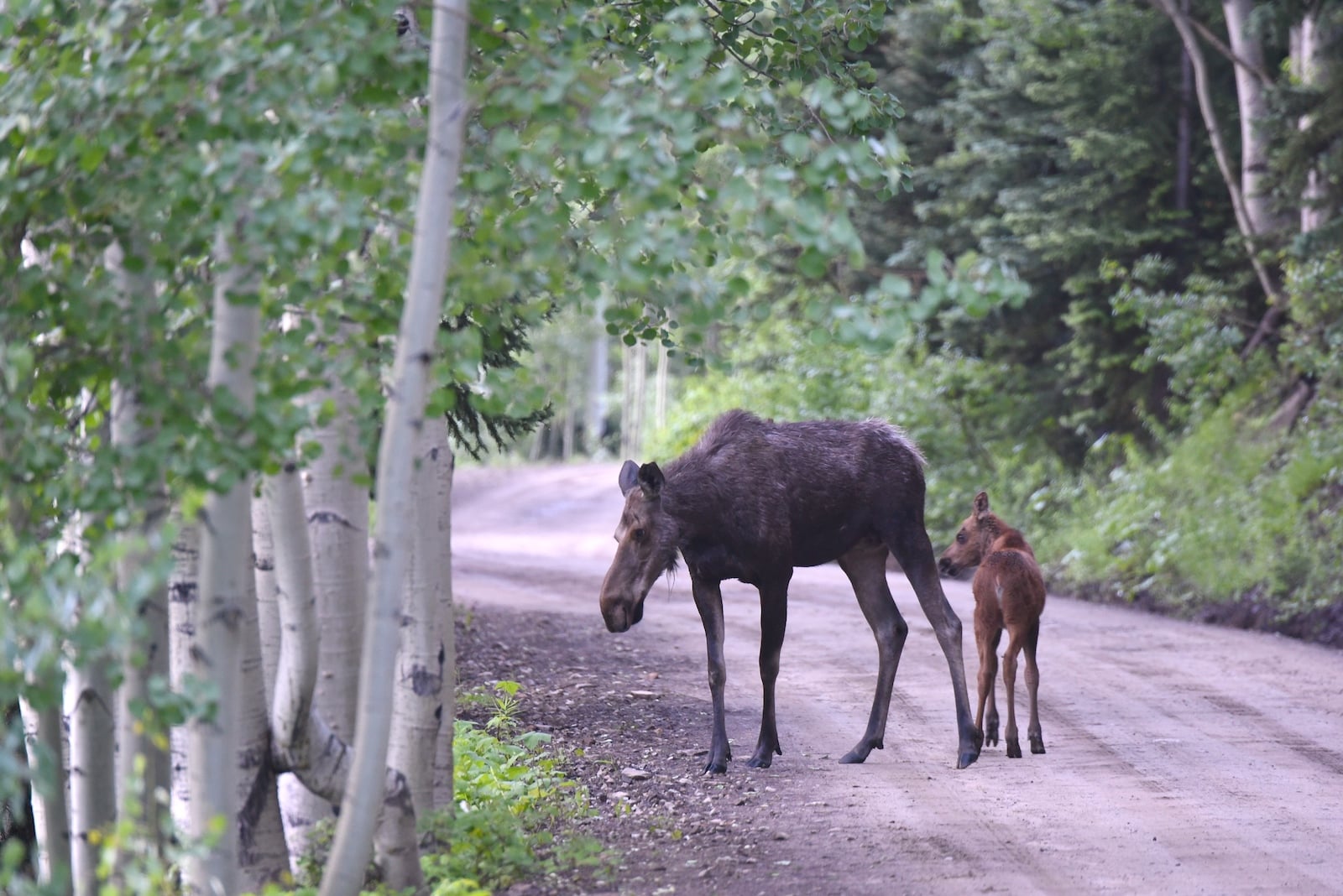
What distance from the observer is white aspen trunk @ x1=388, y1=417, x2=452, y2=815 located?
19.0 ft

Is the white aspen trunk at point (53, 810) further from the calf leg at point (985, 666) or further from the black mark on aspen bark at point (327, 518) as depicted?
the calf leg at point (985, 666)

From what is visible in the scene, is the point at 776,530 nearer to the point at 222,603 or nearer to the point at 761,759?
the point at 761,759

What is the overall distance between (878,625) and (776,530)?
1186 mm

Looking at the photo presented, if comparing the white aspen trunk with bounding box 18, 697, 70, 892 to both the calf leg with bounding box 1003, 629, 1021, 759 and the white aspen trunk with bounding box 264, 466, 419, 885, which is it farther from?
the calf leg with bounding box 1003, 629, 1021, 759

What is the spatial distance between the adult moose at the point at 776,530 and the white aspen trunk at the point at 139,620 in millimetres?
3335

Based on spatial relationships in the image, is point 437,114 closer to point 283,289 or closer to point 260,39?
point 260,39

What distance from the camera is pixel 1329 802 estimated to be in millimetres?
7590

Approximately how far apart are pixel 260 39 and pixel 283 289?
1.30m

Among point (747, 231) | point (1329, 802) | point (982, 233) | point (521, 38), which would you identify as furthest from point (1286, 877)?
point (982, 233)

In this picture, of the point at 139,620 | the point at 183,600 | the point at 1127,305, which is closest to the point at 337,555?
the point at 183,600

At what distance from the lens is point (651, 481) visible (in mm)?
8453

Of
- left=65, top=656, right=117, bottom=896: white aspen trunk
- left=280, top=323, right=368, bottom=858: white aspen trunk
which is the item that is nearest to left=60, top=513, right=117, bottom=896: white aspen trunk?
left=65, top=656, right=117, bottom=896: white aspen trunk

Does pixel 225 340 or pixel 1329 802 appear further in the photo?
pixel 1329 802

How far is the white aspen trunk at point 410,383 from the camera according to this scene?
4277 millimetres
